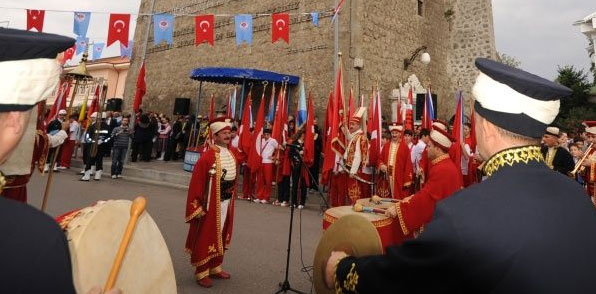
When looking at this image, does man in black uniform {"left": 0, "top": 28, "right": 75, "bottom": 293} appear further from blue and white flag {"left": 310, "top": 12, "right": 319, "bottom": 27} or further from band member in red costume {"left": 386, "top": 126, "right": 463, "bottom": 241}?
blue and white flag {"left": 310, "top": 12, "right": 319, "bottom": 27}

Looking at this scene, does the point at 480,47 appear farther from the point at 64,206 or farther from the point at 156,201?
the point at 64,206

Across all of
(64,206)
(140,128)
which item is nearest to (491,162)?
(64,206)

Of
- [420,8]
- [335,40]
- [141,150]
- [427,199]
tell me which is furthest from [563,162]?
[141,150]

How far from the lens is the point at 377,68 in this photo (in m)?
14.0

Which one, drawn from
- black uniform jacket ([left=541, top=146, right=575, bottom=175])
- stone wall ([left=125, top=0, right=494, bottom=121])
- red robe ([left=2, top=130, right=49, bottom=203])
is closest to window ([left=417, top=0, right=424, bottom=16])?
stone wall ([left=125, top=0, right=494, bottom=121])

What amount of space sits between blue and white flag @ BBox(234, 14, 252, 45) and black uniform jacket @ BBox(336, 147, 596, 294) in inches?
463

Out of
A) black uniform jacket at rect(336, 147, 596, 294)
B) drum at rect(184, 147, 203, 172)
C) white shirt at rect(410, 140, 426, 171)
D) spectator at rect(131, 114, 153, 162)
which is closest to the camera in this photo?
black uniform jacket at rect(336, 147, 596, 294)

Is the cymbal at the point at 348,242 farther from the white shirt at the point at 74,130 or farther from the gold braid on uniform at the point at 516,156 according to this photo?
the white shirt at the point at 74,130

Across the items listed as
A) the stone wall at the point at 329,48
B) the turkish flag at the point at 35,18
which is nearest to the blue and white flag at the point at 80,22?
the turkish flag at the point at 35,18

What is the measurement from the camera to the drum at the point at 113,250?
1.45 meters

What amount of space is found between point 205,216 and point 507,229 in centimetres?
372

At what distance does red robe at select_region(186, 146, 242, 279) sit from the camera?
4.30 m

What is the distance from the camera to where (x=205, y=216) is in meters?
4.43

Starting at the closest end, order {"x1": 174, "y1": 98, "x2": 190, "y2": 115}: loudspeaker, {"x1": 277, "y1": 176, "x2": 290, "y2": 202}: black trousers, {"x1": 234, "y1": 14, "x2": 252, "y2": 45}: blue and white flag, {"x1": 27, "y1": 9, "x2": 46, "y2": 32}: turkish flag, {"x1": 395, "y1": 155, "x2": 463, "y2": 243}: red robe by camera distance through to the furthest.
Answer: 1. {"x1": 395, "y1": 155, "x2": 463, "y2": 243}: red robe
2. {"x1": 277, "y1": 176, "x2": 290, "y2": 202}: black trousers
3. {"x1": 27, "y1": 9, "x2": 46, "y2": 32}: turkish flag
4. {"x1": 234, "y1": 14, "x2": 252, "y2": 45}: blue and white flag
5. {"x1": 174, "y1": 98, "x2": 190, "y2": 115}: loudspeaker
